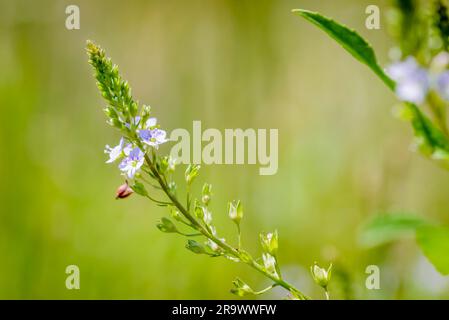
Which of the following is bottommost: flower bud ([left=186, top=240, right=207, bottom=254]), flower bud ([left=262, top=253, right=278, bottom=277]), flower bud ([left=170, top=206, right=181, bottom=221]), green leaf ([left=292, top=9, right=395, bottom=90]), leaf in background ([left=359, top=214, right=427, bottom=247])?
flower bud ([left=262, top=253, right=278, bottom=277])

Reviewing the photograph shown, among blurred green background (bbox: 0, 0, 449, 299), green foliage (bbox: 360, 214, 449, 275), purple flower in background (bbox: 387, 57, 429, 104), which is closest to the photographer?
purple flower in background (bbox: 387, 57, 429, 104)

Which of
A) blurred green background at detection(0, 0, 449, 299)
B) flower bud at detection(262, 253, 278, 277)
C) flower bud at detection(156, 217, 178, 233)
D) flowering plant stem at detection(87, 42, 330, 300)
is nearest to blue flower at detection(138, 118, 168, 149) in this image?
flowering plant stem at detection(87, 42, 330, 300)

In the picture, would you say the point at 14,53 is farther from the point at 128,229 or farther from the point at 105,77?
the point at 105,77

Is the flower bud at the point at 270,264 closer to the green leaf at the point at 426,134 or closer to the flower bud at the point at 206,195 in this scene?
the flower bud at the point at 206,195

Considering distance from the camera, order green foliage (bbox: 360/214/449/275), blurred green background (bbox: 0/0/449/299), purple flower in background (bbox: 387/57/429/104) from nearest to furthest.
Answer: purple flower in background (bbox: 387/57/429/104) → green foliage (bbox: 360/214/449/275) → blurred green background (bbox: 0/0/449/299)

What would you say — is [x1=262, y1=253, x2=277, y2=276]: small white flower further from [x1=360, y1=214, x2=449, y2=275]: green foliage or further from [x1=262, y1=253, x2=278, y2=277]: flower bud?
[x1=360, y1=214, x2=449, y2=275]: green foliage

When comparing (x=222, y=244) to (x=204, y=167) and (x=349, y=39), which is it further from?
(x=204, y=167)

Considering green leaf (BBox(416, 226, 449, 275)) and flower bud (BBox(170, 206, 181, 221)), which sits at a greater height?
flower bud (BBox(170, 206, 181, 221))
